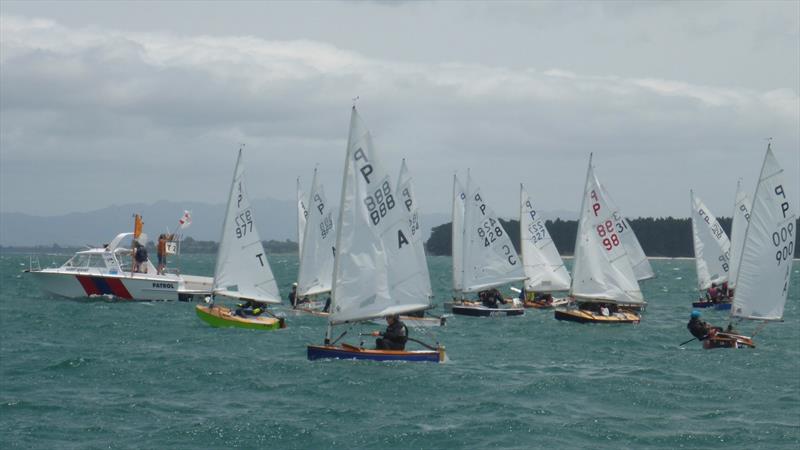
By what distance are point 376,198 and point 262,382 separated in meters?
6.11

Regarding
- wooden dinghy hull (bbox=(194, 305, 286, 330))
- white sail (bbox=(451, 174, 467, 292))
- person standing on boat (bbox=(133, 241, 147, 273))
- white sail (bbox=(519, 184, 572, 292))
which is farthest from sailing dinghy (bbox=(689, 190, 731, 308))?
wooden dinghy hull (bbox=(194, 305, 286, 330))

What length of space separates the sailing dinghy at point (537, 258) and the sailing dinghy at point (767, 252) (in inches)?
658

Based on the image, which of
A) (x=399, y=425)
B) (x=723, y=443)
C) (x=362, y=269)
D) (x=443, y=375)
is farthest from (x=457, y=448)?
(x=362, y=269)

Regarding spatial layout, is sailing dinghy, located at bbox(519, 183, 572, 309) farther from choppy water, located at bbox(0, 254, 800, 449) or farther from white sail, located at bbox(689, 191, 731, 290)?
choppy water, located at bbox(0, 254, 800, 449)

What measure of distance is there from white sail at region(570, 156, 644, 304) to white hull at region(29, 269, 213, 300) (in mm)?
19096

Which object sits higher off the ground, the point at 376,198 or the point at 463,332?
the point at 376,198

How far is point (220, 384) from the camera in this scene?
2742 cm

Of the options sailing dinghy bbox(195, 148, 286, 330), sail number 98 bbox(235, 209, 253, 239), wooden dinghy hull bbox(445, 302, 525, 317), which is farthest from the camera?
wooden dinghy hull bbox(445, 302, 525, 317)

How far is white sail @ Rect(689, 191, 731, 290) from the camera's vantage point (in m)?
65.2

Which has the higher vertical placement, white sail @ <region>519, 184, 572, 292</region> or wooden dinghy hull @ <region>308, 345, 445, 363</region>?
white sail @ <region>519, 184, 572, 292</region>

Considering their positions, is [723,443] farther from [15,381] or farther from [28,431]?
[15,381]

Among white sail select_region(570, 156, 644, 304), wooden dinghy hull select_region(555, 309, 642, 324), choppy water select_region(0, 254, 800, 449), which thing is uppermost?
white sail select_region(570, 156, 644, 304)

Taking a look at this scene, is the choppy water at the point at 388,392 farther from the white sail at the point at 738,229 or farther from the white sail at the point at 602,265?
the white sail at the point at 738,229

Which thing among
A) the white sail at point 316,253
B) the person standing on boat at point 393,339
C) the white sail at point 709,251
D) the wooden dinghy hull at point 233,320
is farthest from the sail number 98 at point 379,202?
the white sail at point 709,251
